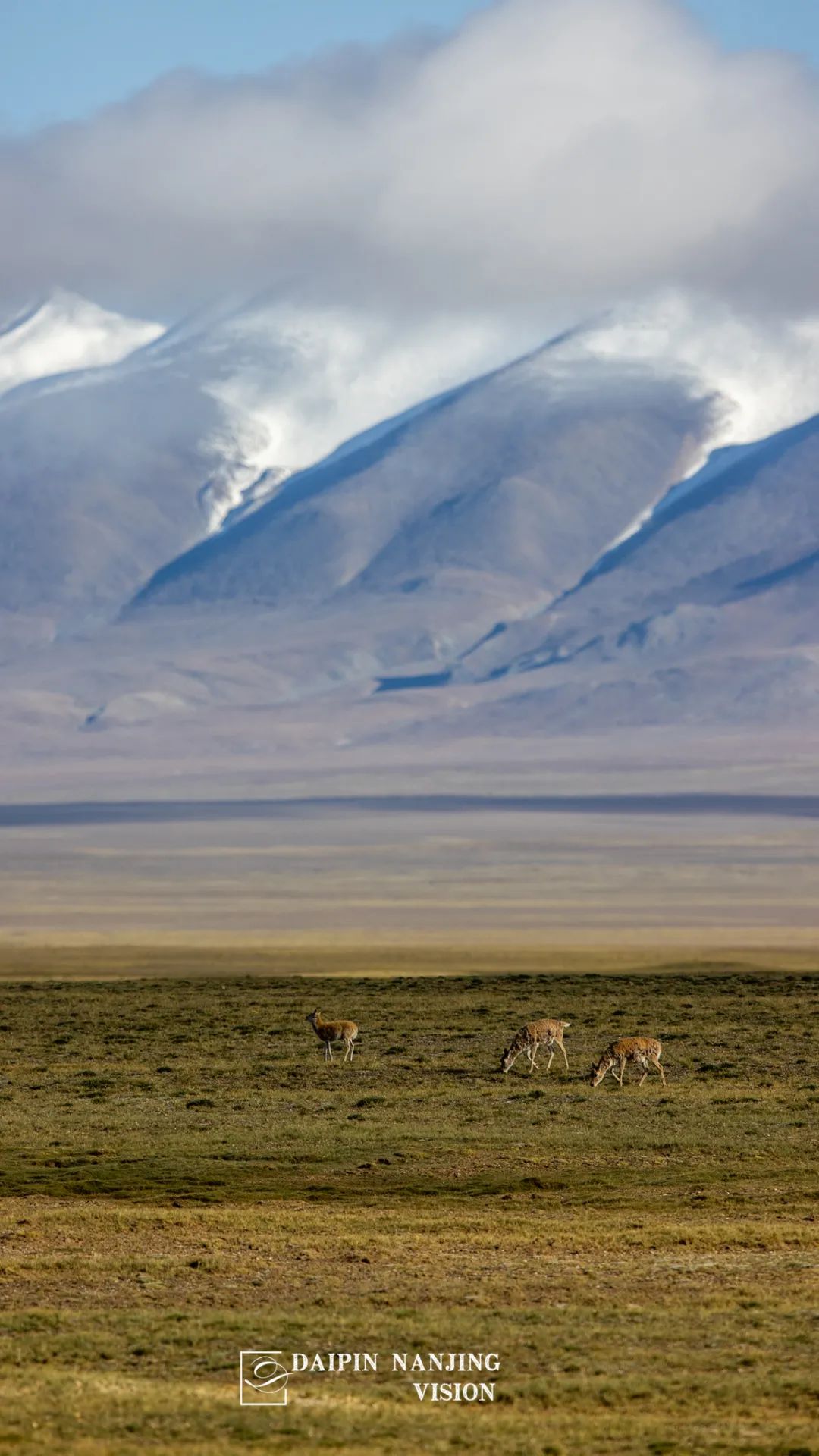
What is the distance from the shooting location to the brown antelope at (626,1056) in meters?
34.9

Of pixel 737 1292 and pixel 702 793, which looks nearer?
pixel 737 1292

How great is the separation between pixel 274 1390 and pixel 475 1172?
11707mm

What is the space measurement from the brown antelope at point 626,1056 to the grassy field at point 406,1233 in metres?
0.38

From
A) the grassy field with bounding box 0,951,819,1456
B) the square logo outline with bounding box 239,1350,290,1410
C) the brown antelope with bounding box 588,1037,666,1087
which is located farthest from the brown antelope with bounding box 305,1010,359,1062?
the square logo outline with bounding box 239,1350,290,1410

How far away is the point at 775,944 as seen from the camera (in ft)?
248

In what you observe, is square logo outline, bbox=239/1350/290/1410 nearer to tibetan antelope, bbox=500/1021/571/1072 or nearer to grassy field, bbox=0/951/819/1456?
grassy field, bbox=0/951/819/1456

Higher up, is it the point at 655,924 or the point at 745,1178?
the point at 655,924

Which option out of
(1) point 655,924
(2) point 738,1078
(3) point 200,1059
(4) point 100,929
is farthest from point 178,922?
(2) point 738,1078

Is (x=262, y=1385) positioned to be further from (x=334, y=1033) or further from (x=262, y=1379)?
(x=334, y=1033)

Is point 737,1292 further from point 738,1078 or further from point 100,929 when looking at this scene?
point 100,929

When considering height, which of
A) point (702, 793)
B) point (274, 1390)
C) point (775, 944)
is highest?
point (702, 793)

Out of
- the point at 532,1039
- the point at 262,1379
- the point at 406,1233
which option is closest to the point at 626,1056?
the point at 532,1039

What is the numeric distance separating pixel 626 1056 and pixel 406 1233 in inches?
484

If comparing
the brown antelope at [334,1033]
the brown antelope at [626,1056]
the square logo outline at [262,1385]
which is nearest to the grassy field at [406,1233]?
the square logo outline at [262,1385]
